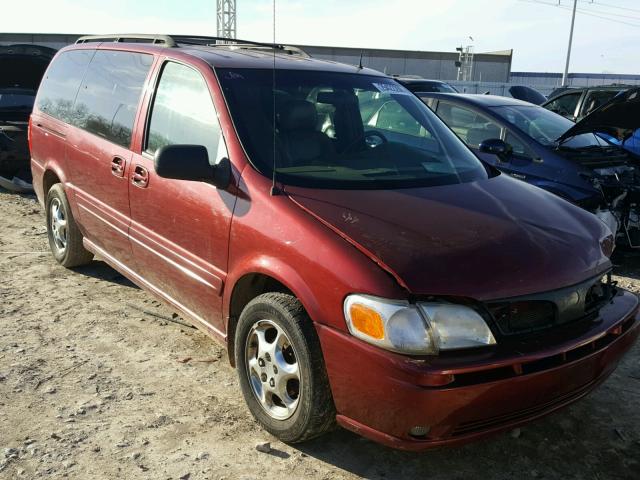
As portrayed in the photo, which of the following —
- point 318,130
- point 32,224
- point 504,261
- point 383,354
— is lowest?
point 32,224

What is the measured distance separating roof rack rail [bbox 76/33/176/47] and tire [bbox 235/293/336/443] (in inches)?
83.2

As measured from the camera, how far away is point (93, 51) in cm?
483

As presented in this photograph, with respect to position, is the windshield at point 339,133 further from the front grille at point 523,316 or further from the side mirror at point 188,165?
the front grille at point 523,316

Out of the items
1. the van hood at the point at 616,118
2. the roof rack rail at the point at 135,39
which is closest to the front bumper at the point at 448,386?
the roof rack rail at the point at 135,39

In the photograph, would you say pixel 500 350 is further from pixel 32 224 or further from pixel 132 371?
pixel 32 224

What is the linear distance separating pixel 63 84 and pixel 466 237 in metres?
3.92

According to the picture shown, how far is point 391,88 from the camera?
4.12m

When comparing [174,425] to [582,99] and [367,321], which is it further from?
[582,99]

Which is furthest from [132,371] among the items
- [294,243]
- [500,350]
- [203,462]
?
[500,350]

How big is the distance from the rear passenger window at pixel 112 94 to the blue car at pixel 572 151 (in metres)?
2.99

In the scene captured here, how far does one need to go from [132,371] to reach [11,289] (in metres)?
1.83

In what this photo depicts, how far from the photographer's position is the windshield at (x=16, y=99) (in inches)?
330

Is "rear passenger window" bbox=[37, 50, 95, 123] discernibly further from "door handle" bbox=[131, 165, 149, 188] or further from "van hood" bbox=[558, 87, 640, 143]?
"van hood" bbox=[558, 87, 640, 143]

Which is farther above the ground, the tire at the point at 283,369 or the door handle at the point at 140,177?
the door handle at the point at 140,177
